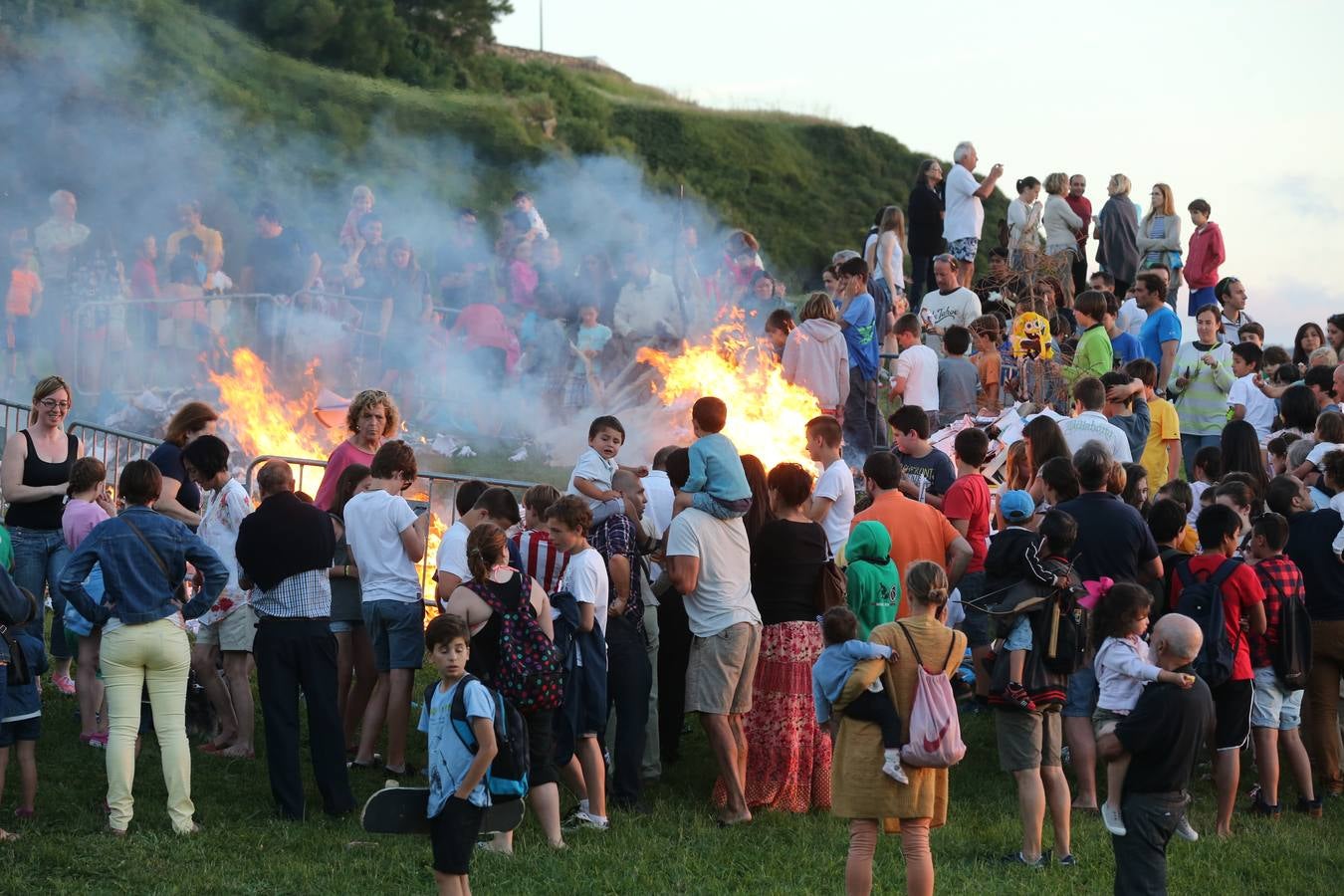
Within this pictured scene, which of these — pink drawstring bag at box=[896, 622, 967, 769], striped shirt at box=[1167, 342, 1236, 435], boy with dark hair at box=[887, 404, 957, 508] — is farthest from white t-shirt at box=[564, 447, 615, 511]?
striped shirt at box=[1167, 342, 1236, 435]

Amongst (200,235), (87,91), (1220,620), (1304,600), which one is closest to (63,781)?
(1220,620)

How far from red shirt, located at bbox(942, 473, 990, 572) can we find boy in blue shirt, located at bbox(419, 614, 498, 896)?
3.59 m

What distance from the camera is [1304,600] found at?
8789 mm

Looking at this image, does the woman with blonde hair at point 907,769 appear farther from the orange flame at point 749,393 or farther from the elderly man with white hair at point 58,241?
the elderly man with white hair at point 58,241

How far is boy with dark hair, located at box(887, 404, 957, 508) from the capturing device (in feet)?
31.1

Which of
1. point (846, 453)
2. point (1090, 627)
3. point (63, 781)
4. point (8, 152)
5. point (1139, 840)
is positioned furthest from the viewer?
point (8, 152)

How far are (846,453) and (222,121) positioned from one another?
1385cm

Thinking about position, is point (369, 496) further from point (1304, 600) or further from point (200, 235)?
point (200, 235)

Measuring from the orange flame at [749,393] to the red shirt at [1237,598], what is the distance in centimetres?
320

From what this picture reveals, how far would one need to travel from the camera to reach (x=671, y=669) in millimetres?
9242

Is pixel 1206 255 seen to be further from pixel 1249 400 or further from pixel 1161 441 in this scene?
pixel 1161 441

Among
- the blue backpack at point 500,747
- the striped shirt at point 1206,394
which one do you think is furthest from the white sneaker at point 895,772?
the striped shirt at point 1206,394

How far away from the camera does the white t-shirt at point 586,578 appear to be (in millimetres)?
7797

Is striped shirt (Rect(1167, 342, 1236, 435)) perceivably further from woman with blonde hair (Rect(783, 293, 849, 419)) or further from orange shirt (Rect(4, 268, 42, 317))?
orange shirt (Rect(4, 268, 42, 317))
